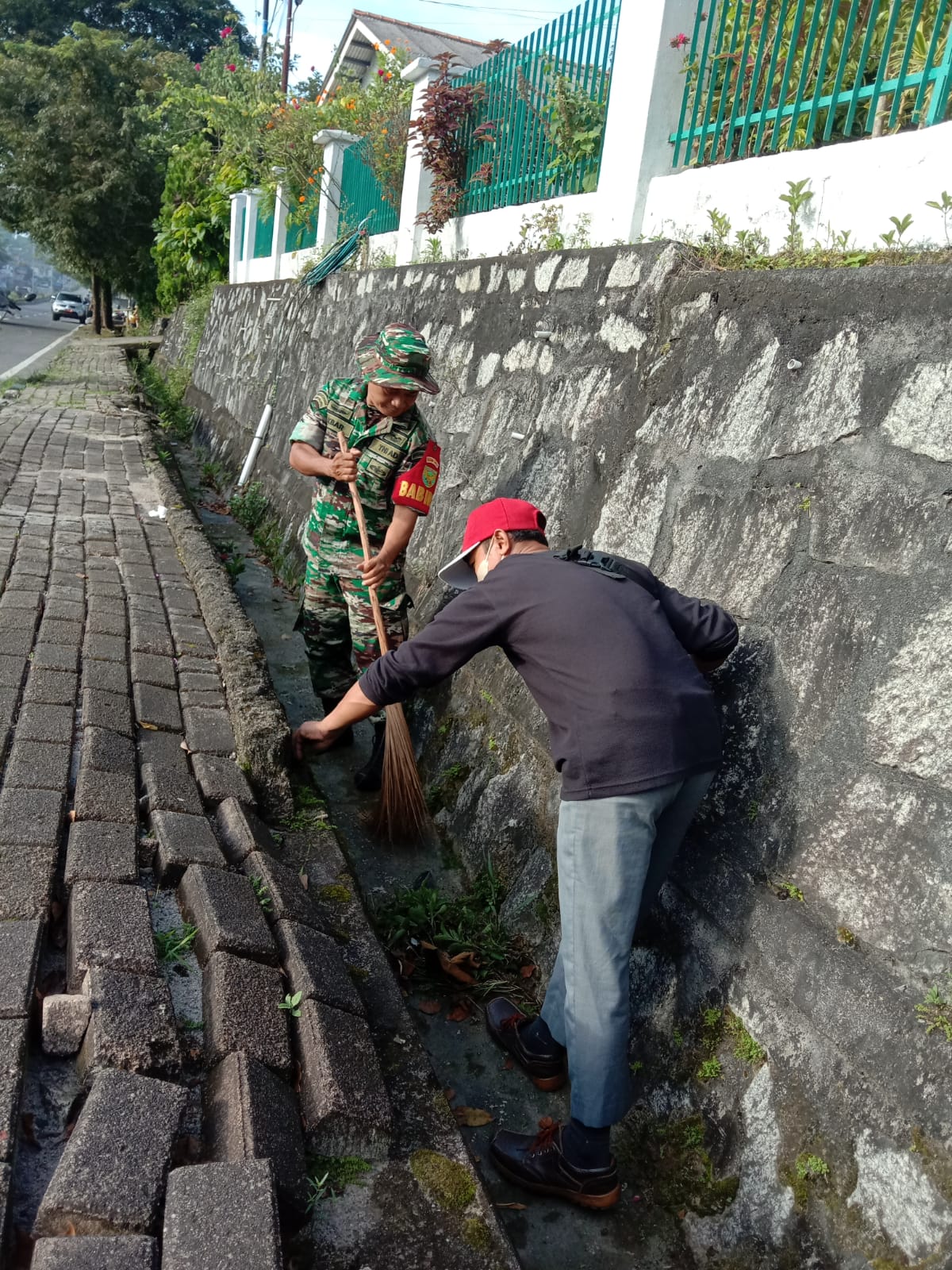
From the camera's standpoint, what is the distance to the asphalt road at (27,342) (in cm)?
2037

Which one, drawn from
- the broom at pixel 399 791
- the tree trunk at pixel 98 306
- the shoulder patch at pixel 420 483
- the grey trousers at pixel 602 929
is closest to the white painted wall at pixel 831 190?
the shoulder patch at pixel 420 483

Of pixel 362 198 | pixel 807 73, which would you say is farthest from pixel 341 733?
pixel 362 198

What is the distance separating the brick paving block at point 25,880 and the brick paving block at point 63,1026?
15.6 inches

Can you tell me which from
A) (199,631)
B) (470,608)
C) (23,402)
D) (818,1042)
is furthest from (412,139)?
(23,402)

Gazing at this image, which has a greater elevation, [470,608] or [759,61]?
[759,61]

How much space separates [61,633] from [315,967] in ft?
8.61

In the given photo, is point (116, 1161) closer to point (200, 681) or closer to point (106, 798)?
point (106, 798)

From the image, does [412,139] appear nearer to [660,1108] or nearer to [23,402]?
[660,1108]

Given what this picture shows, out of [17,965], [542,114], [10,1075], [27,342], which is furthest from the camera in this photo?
[27,342]

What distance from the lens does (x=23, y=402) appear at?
43.8ft

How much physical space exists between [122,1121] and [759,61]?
4.30 m

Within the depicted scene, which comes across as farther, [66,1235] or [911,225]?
[911,225]

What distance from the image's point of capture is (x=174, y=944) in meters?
2.46

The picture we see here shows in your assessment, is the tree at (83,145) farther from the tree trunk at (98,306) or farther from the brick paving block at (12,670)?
the brick paving block at (12,670)
